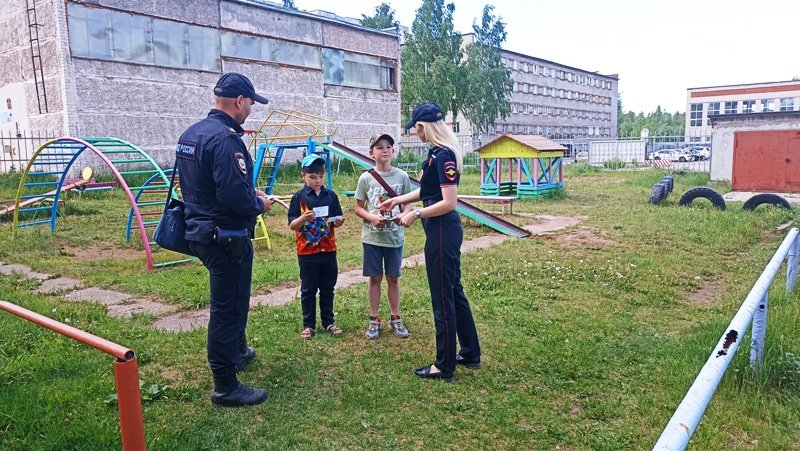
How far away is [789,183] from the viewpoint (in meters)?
17.8

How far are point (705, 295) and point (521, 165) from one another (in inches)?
416

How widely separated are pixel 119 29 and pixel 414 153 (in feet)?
61.5

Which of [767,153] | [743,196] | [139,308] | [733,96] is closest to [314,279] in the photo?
[139,308]

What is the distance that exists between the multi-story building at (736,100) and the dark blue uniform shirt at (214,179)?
204 feet

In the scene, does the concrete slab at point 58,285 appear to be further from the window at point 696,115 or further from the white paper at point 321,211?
the window at point 696,115

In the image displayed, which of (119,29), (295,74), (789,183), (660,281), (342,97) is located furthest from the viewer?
(342,97)

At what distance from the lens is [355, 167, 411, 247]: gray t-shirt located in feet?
15.5

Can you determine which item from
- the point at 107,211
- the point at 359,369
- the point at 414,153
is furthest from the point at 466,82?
the point at 359,369

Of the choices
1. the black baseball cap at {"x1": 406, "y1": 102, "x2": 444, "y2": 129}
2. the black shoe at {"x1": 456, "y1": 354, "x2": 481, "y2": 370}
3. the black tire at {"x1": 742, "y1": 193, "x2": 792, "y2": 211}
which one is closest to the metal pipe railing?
the black baseball cap at {"x1": 406, "y1": 102, "x2": 444, "y2": 129}

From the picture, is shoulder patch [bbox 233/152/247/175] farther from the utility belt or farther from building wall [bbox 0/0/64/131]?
building wall [bbox 0/0/64/131]

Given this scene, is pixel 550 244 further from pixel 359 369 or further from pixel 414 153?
pixel 414 153

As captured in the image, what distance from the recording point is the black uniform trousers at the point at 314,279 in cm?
475

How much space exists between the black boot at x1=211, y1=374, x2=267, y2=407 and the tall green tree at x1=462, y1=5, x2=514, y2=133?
41.5 m

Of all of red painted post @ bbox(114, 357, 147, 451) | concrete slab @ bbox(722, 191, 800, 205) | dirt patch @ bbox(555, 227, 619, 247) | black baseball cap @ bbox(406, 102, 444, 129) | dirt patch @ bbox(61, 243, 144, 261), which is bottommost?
dirt patch @ bbox(555, 227, 619, 247)
